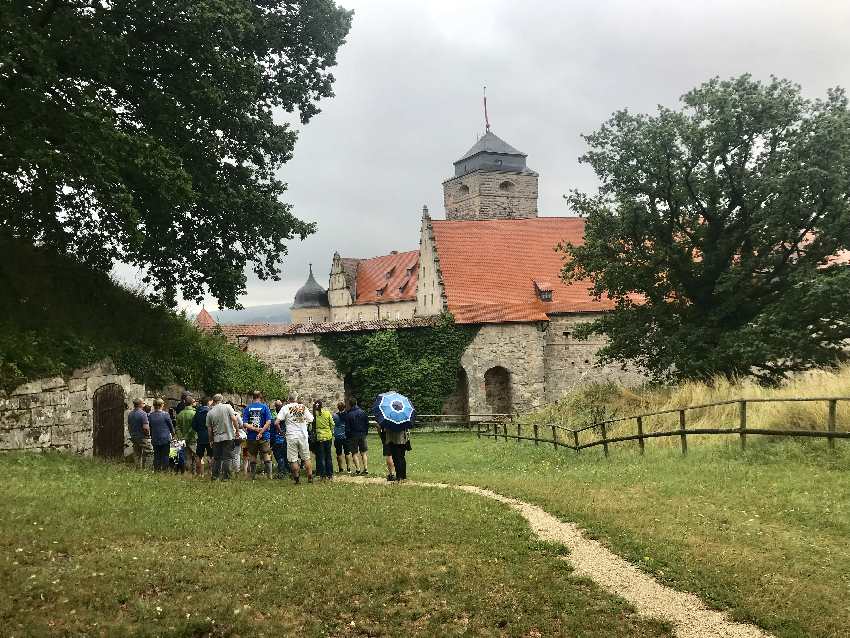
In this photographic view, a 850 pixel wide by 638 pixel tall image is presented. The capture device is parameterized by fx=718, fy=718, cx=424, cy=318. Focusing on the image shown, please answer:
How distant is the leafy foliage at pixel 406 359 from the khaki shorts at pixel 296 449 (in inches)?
762

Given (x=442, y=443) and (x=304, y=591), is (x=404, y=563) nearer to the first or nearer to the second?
(x=304, y=591)

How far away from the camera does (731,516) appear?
912cm

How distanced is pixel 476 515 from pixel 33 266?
1333cm

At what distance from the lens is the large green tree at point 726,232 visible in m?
19.3

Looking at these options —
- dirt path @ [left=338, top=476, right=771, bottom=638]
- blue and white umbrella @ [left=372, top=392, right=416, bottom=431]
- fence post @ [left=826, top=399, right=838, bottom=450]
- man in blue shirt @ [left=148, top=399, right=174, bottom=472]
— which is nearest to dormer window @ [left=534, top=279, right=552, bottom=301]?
blue and white umbrella @ [left=372, top=392, right=416, bottom=431]

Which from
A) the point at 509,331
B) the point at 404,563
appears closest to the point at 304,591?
the point at 404,563

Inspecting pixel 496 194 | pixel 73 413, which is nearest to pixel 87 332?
pixel 73 413

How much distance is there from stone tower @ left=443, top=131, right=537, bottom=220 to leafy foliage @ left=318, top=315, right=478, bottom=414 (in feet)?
91.8

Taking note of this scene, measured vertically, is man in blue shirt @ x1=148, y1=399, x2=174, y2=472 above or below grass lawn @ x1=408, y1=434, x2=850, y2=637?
above

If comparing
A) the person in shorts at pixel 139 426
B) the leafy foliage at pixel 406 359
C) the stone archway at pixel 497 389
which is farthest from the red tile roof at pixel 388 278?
the person in shorts at pixel 139 426

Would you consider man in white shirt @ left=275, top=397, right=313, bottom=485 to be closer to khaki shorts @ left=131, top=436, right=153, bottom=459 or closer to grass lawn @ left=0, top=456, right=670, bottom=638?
grass lawn @ left=0, top=456, right=670, bottom=638

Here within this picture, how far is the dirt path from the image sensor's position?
5867mm

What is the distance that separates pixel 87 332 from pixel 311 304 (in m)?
53.0

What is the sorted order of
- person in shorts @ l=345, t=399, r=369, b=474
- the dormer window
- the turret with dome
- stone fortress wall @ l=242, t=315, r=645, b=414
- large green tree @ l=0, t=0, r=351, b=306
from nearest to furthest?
large green tree @ l=0, t=0, r=351, b=306
person in shorts @ l=345, t=399, r=369, b=474
stone fortress wall @ l=242, t=315, r=645, b=414
the dormer window
the turret with dome
